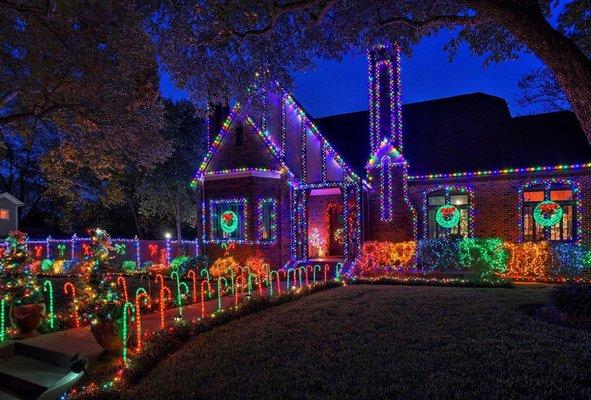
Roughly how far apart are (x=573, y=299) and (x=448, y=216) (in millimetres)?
8362

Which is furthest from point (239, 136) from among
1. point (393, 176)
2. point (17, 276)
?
point (17, 276)

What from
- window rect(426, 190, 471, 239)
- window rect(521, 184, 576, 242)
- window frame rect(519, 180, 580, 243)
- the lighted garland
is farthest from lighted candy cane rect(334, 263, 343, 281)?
the lighted garland

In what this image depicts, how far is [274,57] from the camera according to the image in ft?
41.2

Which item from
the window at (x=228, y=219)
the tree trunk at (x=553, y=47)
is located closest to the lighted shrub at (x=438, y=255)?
the window at (x=228, y=219)

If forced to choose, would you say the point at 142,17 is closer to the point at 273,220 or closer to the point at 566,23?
the point at 273,220

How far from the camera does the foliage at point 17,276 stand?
8648 millimetres

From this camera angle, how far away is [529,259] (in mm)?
14750

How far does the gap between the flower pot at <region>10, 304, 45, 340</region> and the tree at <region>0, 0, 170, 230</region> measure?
5780 millimetres

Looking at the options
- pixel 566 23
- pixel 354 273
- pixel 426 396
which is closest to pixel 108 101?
pixel 354 273

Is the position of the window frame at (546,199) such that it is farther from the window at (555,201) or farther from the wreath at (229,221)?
the wreath at (229,221)

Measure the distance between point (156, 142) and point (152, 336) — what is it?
9856mm

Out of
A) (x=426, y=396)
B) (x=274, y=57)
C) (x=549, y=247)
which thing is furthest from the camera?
(x=549, y=247)

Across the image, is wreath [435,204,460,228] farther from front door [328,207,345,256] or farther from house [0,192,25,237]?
house [0,192,25,237]

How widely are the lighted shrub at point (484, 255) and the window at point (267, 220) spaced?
7.04 metres
